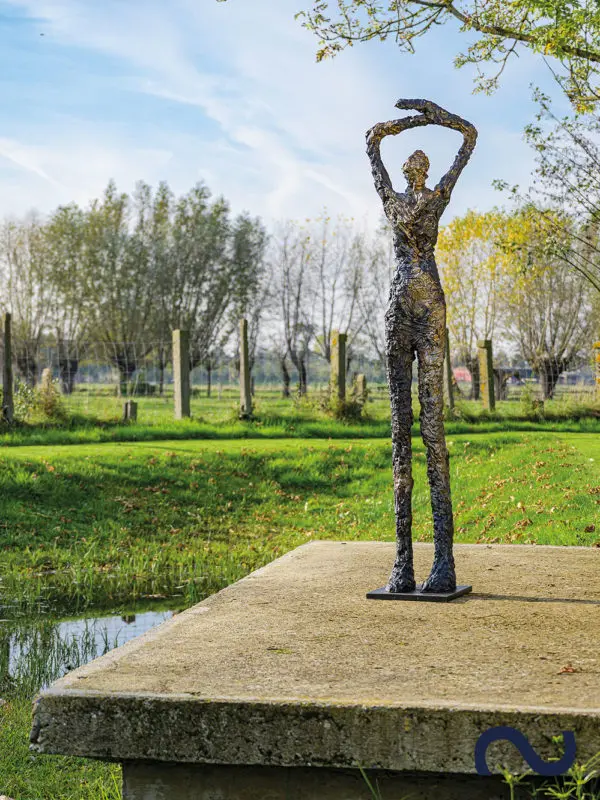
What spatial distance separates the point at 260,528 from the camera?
15.5 meters

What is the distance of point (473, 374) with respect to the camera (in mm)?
33562

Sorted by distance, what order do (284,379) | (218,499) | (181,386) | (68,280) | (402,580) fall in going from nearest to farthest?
(402,580) → (218,499) → (181,386) → (284,379) → (68,280)

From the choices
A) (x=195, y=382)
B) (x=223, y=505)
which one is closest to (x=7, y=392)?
(x=223, y=505)

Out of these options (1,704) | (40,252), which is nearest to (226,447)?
(1,704)

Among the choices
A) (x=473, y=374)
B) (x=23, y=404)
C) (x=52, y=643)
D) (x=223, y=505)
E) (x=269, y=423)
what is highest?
(x=473, y=374)

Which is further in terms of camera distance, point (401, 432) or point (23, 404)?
point (23, 404)

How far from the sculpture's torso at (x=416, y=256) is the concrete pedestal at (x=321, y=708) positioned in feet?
7.00

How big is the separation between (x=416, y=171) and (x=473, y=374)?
2718 cm

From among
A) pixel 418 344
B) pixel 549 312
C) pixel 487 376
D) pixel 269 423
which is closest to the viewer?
pixel 418 344

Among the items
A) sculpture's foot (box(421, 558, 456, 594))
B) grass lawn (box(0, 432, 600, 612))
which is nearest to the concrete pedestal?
sculpture's foot (box(421, 558, 456, 594))

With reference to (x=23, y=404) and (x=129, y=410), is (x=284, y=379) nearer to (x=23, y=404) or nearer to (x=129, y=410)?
(x=129, y=410)

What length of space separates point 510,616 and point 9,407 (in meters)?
16.3

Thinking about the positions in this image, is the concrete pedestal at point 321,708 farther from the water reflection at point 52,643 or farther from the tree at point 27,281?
the tree at point 27,281

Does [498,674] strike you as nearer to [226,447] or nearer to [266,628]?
[266,628]
